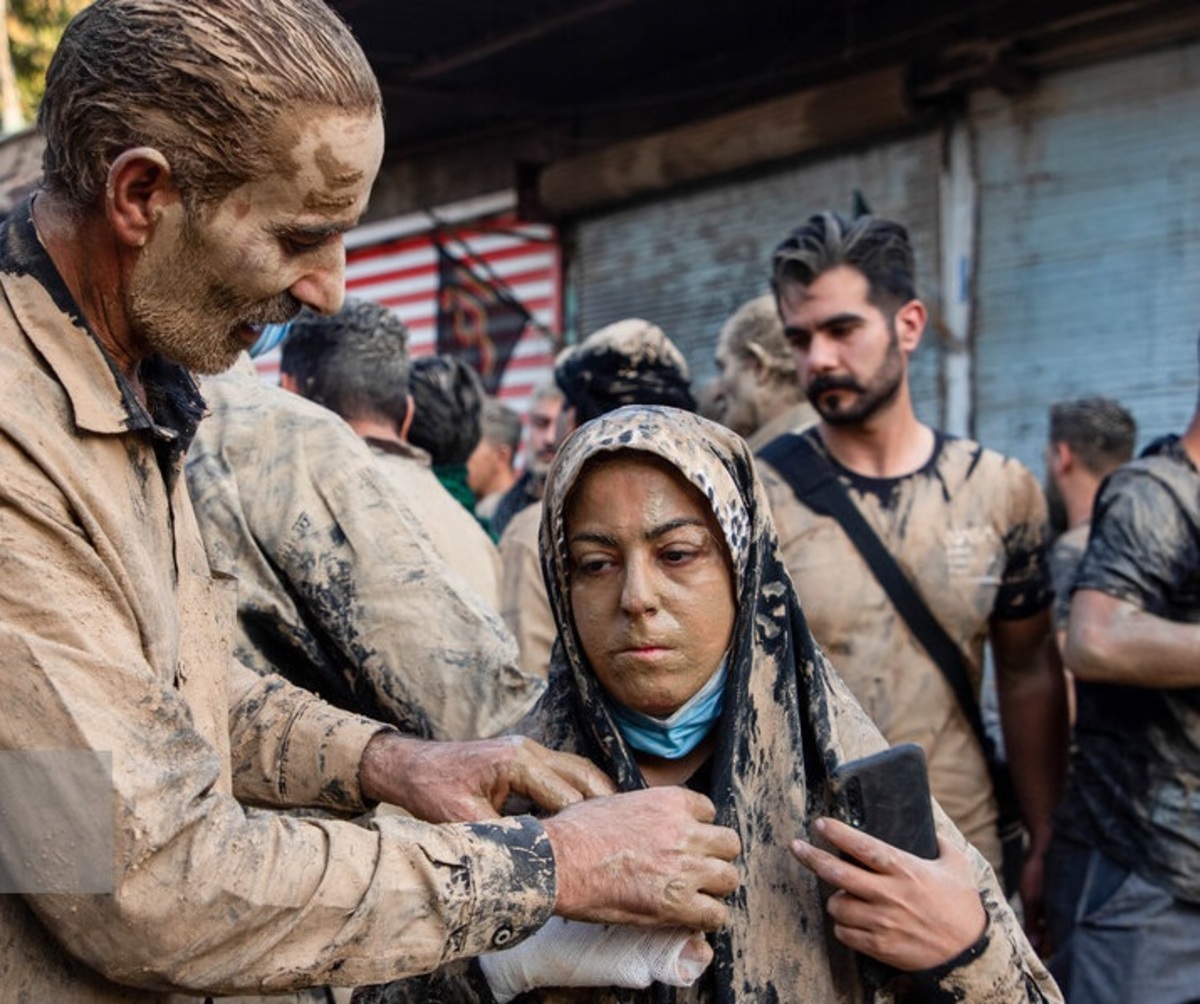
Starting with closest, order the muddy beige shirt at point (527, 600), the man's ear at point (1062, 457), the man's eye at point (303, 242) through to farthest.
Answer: the man's eye at point (303, 242) → the muddy beige shirt at point (527, 600) → the man's ear at point (1062, 457)

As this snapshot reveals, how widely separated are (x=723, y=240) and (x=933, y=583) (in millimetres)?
5845


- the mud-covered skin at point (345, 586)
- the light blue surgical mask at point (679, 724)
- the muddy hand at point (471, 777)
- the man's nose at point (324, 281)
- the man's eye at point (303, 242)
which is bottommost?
the muddy hand at point (471, 777)

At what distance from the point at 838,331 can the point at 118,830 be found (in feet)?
9.77

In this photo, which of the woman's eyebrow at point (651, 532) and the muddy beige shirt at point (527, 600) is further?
the muddy beige shirt at point (527, 600)

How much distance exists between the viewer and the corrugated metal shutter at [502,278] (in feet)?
36.6

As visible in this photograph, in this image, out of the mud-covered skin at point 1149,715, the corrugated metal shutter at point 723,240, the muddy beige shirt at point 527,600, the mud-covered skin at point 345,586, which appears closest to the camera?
the mud-covered skin at point 345,586

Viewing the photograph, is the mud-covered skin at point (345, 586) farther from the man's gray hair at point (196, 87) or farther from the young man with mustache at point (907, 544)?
the young man with mustache at point (907, 544)

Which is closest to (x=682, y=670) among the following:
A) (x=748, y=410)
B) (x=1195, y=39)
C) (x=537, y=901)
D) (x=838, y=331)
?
(x=537, y=901)

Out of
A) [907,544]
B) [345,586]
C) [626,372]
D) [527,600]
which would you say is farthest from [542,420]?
[345,586]

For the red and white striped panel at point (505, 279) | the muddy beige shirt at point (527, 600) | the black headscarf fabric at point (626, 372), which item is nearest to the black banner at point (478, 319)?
the red and white striped panel at point (505, 279)

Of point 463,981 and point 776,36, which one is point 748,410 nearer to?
point 463,981

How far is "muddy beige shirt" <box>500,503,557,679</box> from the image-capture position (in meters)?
4.56

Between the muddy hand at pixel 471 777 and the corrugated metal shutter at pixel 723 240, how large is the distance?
20.8 feet

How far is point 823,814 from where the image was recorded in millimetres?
2309
